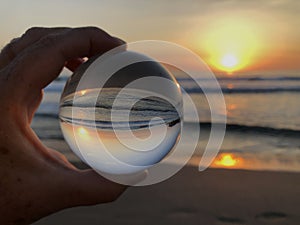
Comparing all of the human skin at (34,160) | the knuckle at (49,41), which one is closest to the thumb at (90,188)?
the human skin at (34,160)

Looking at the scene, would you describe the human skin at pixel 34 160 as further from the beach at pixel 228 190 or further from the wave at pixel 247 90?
the wave at pixel 247 90

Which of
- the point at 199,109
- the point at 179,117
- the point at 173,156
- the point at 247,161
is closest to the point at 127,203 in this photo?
the point at 173,156

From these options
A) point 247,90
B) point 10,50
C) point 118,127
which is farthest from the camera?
point 247,90

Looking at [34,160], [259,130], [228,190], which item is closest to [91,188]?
[34,160]

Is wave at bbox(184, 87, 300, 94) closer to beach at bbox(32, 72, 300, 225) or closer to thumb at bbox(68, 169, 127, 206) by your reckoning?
beach at bbox(32, 72, 300, 225)

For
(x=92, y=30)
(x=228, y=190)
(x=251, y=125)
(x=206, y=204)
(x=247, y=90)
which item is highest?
(x=247, y=90)

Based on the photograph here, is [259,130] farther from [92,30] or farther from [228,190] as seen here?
[92,30]

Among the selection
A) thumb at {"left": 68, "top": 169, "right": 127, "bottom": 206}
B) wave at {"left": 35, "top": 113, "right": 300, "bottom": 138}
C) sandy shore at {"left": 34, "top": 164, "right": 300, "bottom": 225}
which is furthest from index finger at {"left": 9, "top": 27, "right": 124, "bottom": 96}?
wave at {"left": 35, "top": 113, "right": 300, "bottom": 138}

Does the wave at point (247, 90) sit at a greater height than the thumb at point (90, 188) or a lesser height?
greater
